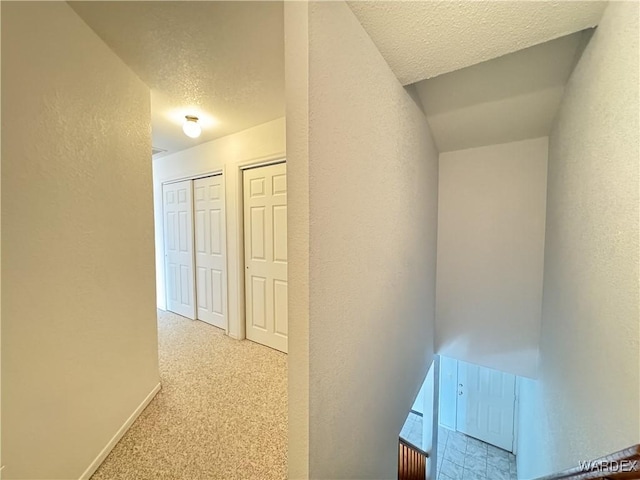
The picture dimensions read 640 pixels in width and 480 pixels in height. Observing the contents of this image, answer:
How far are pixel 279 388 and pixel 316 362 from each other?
1.45 m

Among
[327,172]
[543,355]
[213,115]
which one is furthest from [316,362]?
[213,115]

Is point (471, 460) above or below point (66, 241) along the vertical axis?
below

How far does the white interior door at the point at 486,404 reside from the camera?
4.14 m

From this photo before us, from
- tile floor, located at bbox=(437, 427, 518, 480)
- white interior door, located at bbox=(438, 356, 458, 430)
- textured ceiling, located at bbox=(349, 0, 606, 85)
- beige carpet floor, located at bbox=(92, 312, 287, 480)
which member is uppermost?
textured ceiling, located at bbox=(349, 0, 606, 85)

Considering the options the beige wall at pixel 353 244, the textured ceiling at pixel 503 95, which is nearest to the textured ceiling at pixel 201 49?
the beige wall at pixel 353 244

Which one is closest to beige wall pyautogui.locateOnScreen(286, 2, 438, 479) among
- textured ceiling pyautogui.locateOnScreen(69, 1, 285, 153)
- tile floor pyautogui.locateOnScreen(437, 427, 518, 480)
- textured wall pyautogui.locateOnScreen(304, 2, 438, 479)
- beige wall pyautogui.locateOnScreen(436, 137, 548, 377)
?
textured wall pyautogui.locateOnScreen(304, 2, 438, 479)

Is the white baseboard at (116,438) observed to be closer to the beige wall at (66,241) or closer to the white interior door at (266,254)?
the beige wall at (66,241)

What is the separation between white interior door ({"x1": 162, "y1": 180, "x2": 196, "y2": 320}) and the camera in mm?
3428

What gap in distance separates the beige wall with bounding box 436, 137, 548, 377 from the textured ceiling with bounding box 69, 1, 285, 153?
6.05ft

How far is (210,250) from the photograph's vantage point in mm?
3197

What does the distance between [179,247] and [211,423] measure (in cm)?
256

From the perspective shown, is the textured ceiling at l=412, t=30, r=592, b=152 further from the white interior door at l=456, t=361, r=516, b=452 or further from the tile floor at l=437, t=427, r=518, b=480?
the tile floor at l=437, t=427, r=518, b=480

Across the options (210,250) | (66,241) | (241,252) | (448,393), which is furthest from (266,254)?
(448,393)

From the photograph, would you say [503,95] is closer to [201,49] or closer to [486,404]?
[201,49]
